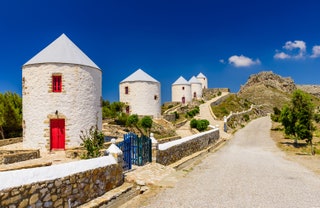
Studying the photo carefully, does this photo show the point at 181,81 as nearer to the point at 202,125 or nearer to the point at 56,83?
the point at 202,125

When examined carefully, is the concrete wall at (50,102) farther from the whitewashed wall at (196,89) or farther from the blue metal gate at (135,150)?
the whitewashed wall at (196,89)

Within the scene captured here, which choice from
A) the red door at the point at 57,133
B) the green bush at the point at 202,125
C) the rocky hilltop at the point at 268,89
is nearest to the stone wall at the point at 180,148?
the green bush at the point at 202,125

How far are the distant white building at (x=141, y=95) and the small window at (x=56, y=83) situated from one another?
64.0 feet

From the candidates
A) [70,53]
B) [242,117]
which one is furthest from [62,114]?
[242,117]

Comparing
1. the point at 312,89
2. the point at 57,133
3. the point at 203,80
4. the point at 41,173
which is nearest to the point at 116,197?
the point at 41,173

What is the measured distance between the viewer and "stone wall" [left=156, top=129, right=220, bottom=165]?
13.1 meters

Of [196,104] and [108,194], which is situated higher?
[196,104]

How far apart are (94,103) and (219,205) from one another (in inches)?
506

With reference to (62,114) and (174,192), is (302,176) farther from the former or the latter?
(62,114)

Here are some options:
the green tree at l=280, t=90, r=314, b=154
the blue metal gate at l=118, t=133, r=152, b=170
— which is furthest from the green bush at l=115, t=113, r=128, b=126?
the blue metal gate at l=118, t=133, r=152, b=170

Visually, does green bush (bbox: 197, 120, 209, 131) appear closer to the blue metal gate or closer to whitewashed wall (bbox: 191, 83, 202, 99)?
the blue metal gate

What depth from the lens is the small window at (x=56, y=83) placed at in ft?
57.3

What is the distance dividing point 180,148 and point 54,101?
7908mm

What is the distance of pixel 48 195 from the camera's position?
6.04 meters
